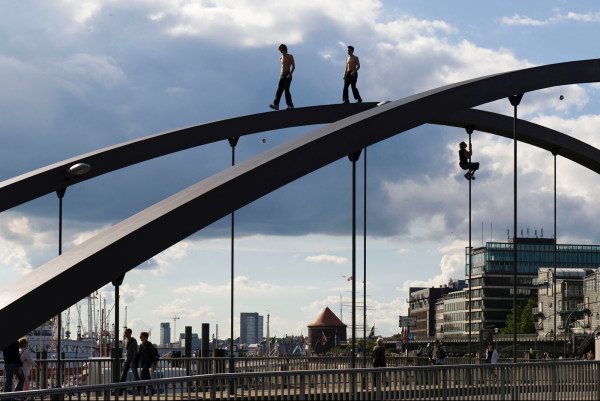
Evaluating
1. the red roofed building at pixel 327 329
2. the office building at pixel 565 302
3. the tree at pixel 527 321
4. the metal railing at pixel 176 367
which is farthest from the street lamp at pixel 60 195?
the red roofed building at pixel 327 329

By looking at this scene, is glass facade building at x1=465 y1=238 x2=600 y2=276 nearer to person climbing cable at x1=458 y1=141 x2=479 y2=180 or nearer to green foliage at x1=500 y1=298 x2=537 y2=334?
green foliage at x1=500 y1=298 x2=537 y2=334

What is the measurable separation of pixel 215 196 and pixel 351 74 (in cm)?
1031

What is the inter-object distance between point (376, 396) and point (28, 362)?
7062 mm

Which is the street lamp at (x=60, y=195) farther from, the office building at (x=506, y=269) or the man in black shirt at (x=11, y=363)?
the office building at (x=506, y=269)

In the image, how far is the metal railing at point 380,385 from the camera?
11547mm

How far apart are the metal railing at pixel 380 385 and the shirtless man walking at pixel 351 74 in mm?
7343

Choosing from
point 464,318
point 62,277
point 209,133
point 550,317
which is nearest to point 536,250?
point 464,318

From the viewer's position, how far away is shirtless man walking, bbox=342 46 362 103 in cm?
2219

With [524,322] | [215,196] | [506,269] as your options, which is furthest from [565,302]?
[215,196]

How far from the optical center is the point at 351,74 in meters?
22.8

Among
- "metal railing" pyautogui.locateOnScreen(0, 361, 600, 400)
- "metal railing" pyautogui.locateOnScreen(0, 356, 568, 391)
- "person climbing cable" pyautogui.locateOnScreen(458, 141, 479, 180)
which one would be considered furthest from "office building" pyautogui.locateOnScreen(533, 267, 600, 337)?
"metal railing" pyautogui.locateOnScreen(0, 361, 600, 400)

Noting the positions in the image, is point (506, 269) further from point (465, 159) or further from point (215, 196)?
point (215, 196)

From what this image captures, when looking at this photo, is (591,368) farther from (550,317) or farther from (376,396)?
(550,317)

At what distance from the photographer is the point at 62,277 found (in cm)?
1067
